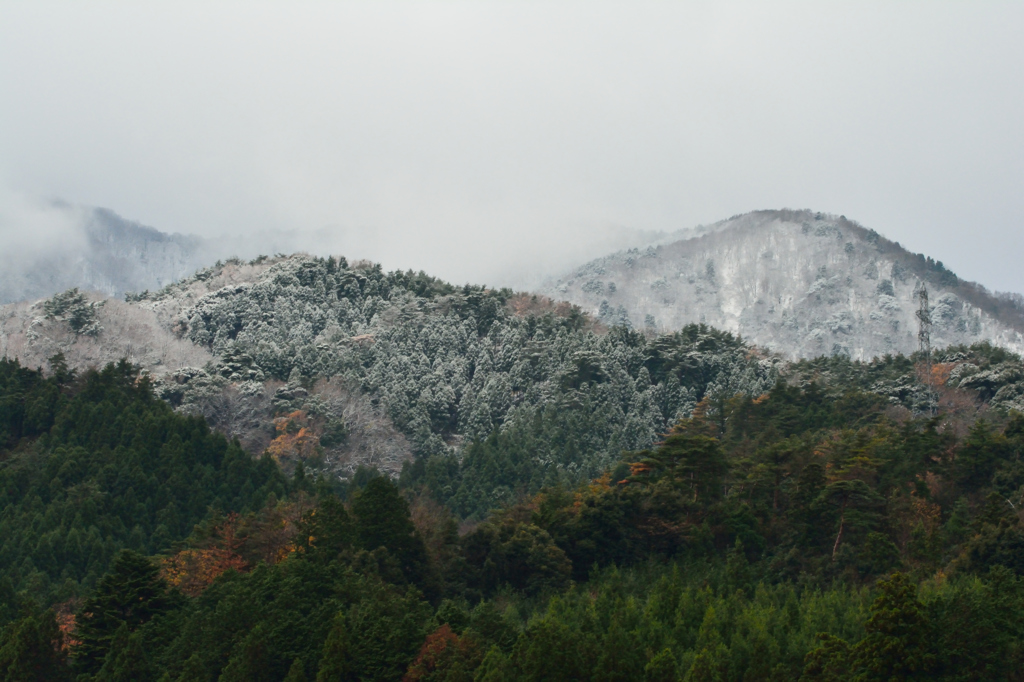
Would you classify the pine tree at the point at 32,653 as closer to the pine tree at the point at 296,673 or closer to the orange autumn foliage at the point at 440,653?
the pine tree at the point at 296,673

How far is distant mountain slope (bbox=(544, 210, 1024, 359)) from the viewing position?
14175 centimetres

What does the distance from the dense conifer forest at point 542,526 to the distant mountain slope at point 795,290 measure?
6982 cm

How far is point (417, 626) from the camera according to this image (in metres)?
36.1

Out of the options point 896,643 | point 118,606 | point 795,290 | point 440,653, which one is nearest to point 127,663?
point 118,606

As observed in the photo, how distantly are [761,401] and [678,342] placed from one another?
1560 centimetres

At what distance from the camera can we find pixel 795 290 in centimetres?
16125

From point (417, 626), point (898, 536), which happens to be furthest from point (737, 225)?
point (417, 626)

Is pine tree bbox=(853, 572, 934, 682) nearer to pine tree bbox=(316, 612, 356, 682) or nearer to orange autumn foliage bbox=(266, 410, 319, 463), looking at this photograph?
pine tree bbox=(316, 612, 356, 682)

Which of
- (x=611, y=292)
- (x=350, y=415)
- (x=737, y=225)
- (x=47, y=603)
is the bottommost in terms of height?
(x=47, y=603)

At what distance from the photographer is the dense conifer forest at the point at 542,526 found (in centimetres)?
3350

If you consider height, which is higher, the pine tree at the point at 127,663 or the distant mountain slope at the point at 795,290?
the distant mountain slope at the point at 795,290

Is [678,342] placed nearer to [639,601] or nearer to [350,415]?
[350,415]

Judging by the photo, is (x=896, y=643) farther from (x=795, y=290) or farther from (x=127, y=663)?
(x=795, y=290)

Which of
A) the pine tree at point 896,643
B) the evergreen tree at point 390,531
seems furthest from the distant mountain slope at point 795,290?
the pine tree at point 896,643
